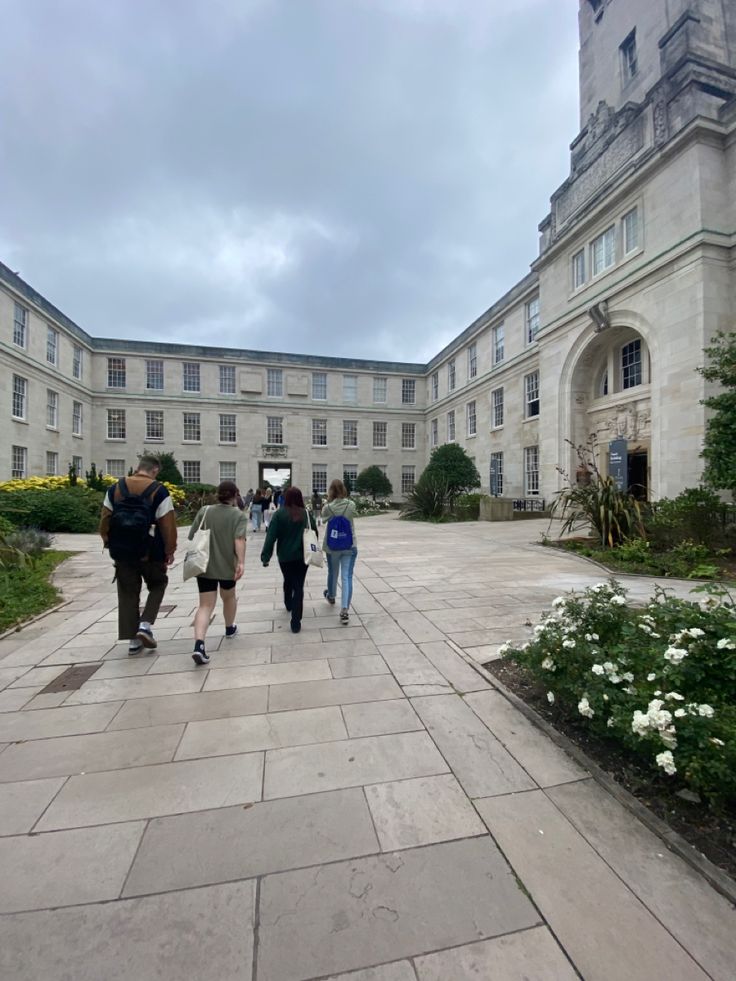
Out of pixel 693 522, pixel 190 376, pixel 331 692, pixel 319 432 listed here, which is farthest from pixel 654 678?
A: pixel 190 376

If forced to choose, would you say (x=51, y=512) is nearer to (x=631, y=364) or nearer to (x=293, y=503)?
(x=293, y=503)

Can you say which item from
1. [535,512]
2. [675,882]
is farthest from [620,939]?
[535,512]

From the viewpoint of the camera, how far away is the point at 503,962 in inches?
55.7

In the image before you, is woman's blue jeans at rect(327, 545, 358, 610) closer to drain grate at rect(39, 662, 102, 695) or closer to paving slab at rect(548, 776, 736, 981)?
drain grate at rect(39, 662, 102, 695)

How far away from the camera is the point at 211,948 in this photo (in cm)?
147

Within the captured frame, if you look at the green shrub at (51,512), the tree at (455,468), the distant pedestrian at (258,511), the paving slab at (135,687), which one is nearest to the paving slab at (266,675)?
the paving slab at (135,687)

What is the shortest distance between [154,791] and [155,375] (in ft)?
118

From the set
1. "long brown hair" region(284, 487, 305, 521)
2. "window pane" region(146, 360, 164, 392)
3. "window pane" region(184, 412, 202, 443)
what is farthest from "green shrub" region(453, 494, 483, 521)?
"window pane" region(146, 360, 164, 392)

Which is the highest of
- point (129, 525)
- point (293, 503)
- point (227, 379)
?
point (227, 379)

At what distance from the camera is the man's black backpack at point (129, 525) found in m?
4.09

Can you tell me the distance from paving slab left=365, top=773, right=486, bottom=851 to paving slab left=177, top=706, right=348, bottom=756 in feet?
1.94

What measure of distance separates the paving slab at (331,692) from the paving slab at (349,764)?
0.53 metres

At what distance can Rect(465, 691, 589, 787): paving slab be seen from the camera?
2.43 m

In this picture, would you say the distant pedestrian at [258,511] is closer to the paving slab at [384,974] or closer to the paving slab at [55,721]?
the paving slab at [55,721]
